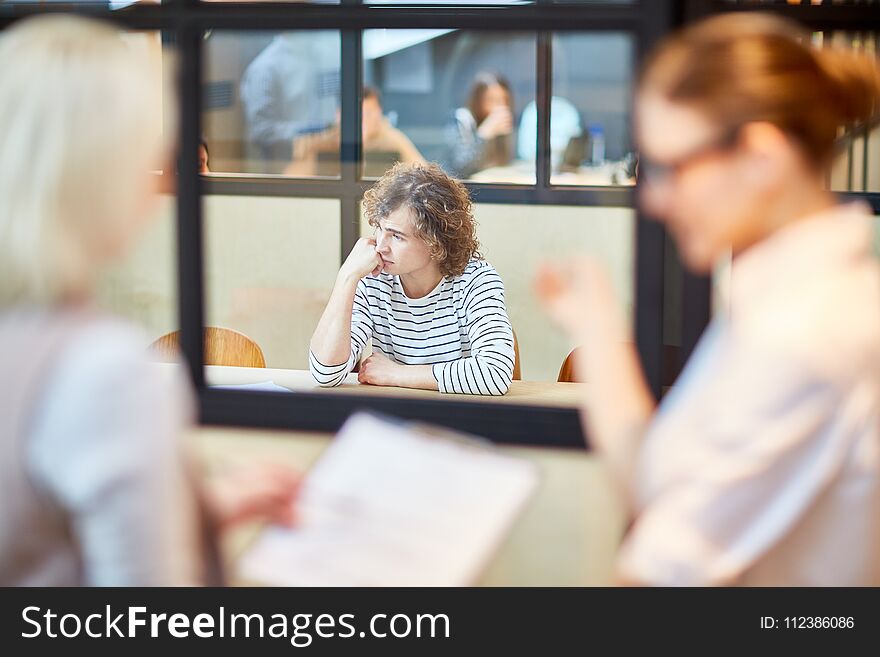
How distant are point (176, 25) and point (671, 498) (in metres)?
0.95

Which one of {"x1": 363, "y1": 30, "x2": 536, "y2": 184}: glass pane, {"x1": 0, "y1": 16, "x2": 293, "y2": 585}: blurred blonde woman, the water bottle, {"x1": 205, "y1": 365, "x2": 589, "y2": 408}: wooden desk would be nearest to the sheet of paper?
{"x1": 205, "y1": 365, "x2": 589, "y2": 408}: wooden desk

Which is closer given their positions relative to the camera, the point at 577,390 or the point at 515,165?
the point at 577,390

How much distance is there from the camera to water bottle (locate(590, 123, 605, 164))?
5.10m

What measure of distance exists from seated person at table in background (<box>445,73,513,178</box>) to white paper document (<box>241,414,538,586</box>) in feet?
13.1

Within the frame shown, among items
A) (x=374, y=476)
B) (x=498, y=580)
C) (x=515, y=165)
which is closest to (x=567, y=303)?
(x=374, y=476)

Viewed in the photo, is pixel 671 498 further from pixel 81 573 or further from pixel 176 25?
pixel 176 25

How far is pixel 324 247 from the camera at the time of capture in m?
4.17

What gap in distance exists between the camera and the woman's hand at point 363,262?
2.59 meters

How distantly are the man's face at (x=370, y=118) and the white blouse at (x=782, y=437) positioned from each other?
3.38 meters

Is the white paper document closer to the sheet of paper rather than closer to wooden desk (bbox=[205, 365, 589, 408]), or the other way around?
the sheet of paper

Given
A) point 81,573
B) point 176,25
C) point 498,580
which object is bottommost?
point 498,580

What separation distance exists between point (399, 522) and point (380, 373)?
1.30m

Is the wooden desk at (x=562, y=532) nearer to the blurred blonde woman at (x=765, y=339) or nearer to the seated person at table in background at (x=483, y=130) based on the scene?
the blurred blonde woman at (x=765, y=339)

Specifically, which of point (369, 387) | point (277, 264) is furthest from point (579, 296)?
point (277, 264)
